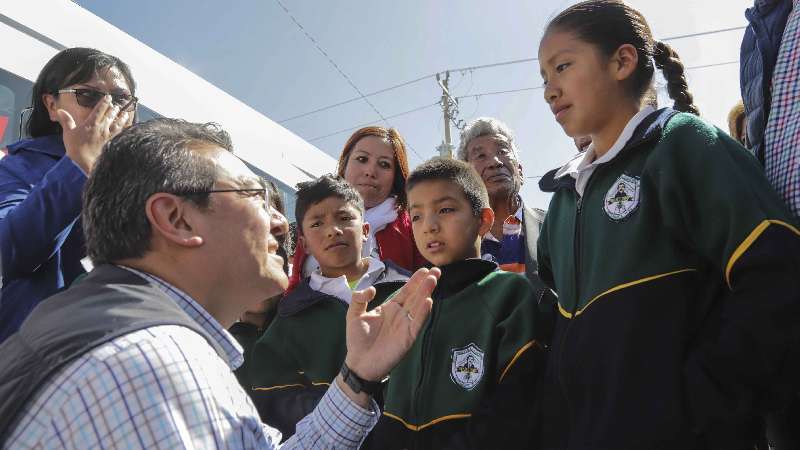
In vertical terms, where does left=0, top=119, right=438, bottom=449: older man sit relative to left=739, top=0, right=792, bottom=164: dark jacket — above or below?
below

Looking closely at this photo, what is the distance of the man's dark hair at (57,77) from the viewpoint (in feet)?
8.27

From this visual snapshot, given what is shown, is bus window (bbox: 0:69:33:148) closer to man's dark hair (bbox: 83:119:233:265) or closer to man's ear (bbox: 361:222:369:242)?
man's ear (bbox: 361:222:369:242)

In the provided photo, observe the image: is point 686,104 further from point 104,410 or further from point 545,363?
point 104,410

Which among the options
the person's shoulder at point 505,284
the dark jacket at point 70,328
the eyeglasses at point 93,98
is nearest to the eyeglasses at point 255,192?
the dark jacket at point 70,328

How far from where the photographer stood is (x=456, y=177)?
8.88 ft

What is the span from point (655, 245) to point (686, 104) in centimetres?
67

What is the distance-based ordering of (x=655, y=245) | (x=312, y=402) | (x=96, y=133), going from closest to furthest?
(x=655, y=245)
(x=96, y=133)
(x=312, y=402)

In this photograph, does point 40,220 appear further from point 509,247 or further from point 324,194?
point 509,247

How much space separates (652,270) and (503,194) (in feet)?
5.97

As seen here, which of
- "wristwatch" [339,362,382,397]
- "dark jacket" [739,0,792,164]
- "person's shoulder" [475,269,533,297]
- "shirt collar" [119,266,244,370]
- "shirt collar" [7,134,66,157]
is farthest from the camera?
"shirt collar" [7,134,66,157]

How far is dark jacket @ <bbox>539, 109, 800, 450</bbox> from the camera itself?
1458 millimetres

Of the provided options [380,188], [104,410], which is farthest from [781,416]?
[380,188]

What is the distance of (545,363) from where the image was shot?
2.08 meters

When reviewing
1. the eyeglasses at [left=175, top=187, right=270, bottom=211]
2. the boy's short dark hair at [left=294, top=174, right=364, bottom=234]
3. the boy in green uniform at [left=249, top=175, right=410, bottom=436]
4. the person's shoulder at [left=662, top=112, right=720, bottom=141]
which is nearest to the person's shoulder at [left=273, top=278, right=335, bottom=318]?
the boy in green uniform at [left=249, top=175, right=410, bottom=436]
